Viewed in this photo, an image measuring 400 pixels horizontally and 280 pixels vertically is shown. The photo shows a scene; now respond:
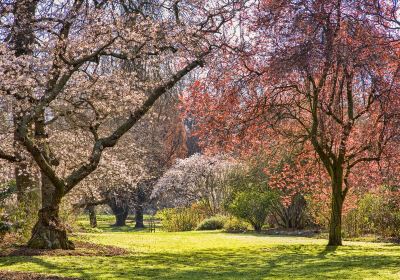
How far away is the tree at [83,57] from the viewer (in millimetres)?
9930

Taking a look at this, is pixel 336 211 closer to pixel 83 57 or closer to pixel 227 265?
pixel 227 265

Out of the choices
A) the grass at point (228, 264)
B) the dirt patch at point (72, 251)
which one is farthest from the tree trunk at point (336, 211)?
the dirt patch at point (72, 251)

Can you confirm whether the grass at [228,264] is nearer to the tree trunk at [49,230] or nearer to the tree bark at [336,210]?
the tree bark at [336,210]

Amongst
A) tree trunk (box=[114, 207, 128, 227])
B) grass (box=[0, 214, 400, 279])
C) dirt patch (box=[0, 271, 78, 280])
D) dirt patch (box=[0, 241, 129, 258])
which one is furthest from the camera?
tree trunk (box=[114, 207, 128, 227])

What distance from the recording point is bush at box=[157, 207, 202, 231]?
24156mm

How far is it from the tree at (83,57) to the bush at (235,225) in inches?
397

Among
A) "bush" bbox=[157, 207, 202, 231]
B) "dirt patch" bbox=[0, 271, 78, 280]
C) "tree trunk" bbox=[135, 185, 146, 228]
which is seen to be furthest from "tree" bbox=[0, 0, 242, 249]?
"tree trunk" bbox=[135, 185, 146, 228]

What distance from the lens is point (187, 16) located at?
11.9 m

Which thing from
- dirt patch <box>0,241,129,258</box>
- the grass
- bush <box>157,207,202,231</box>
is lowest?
the grass

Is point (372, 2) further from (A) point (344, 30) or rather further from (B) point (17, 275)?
(B) point (17, 275)

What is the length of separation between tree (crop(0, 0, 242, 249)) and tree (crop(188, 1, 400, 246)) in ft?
3.47

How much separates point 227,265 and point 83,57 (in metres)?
4.77

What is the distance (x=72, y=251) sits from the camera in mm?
10477

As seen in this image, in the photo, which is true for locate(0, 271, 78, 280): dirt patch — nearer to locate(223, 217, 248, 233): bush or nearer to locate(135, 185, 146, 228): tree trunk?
locate(223, 217, 248, 233): bush
